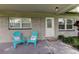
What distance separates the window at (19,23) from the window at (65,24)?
3060 millimetres

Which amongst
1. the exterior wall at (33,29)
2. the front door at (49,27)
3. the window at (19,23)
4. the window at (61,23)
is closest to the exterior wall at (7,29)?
the exterior wall at (33,29)

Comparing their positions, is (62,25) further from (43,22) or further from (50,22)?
(43,22)

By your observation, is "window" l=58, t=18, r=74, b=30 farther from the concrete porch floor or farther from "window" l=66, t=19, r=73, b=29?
the concrete porch floor

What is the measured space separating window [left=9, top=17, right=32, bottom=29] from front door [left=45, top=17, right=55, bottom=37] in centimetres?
162

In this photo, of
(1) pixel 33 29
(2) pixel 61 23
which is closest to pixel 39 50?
(1) pixel 33 29

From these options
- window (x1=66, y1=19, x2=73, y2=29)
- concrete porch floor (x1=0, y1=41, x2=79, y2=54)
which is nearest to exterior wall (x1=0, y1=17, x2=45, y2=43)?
window (x1=66, y1=19, x2=73, y2=29)

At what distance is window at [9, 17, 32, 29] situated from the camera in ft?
36.7

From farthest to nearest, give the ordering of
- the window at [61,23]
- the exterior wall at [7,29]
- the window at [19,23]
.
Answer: the window at [61,23] → the window at [19,23] → the exterior wall at [7,29]

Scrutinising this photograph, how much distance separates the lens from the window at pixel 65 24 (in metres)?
12.3

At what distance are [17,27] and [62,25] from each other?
4341 millimetres

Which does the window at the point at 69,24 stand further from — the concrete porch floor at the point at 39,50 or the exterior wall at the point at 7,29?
the concrete porch floor at the point at 39,50

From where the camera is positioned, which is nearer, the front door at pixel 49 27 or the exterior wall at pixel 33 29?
the exterior wall at pixel 33 29

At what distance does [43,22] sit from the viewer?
1163 cm
